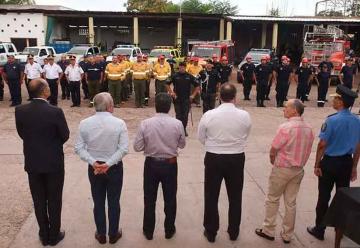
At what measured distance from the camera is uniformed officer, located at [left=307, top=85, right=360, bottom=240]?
4203 millimetres

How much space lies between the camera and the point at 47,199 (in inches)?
167

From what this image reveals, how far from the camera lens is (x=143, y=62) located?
42.3 feet

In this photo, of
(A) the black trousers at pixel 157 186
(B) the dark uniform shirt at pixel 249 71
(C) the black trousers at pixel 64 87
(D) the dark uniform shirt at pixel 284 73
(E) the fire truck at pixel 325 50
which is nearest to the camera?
(A) the black trousers at pixel 157 186

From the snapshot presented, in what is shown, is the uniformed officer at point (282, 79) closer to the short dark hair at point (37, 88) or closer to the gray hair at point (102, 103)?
the gray hair at point (102, 103)

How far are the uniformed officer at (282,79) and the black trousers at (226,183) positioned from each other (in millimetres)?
9599

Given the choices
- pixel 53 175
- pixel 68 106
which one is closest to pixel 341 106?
pixel 53 175

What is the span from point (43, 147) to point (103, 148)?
58cm

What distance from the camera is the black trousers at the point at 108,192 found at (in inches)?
164

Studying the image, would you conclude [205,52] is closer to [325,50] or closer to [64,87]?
[325,50]

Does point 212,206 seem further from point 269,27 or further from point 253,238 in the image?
point 269,27

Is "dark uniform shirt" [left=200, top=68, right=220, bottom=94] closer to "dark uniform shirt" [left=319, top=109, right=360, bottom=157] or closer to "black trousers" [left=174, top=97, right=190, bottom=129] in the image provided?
"black trousers" [left=174, top=97, right=190, bottom=129]

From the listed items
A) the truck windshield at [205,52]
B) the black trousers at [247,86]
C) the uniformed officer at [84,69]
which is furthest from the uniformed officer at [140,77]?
the truck windshield at [205,52]

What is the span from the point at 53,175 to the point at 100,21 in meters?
39.0

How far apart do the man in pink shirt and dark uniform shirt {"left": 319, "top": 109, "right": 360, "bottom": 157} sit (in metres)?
0.18
